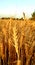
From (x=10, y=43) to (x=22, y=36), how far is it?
0.07 meters

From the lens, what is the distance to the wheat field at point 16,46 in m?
1.34

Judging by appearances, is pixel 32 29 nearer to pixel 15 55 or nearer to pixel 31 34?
pixel 31 34

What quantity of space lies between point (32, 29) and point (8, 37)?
0.56 feet

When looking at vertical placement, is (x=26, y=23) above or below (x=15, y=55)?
above

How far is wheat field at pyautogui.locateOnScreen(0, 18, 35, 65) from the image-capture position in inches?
52.6

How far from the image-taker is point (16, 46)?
1.32 meters

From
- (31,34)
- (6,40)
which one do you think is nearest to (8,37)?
(6,40)

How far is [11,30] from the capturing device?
1381 mm

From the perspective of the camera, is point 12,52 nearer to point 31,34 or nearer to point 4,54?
point 4,54

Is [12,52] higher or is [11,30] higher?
[11,30]

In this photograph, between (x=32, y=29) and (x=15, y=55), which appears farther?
(x=32, y=29)

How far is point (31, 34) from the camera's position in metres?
1.42

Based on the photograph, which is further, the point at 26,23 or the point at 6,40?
the point at 26,23

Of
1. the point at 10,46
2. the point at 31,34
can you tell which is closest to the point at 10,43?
the point at 10,46
